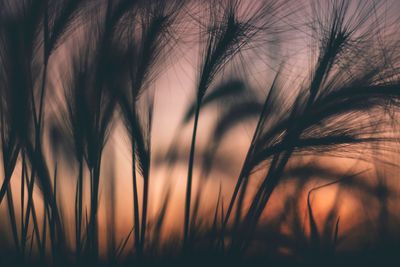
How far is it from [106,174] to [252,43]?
0.66 metres

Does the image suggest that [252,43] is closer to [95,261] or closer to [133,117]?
[133,117]

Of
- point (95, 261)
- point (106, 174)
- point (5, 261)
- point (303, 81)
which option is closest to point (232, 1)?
point (303, 81)

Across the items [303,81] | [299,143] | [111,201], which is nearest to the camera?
[299,143]

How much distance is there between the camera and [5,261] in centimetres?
173

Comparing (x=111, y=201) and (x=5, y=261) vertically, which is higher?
(x=111, y=201)

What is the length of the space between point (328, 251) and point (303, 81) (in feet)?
1.70

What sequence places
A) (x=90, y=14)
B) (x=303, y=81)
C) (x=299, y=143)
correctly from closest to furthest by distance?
(x=299, y=143), (x=303, y=81), (x=90, y=14)

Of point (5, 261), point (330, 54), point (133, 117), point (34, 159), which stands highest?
point (330, 54)

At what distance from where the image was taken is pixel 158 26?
63.6 inches

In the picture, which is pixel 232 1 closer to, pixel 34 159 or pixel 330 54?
pixel 330 54

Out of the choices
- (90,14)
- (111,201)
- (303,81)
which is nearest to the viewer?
(303,81)

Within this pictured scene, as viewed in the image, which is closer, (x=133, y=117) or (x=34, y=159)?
(x=133, y=117)

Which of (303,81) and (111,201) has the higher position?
(303,81)

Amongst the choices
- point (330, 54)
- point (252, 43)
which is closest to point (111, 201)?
point (252, 43)
